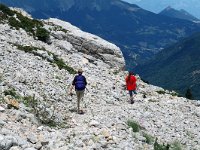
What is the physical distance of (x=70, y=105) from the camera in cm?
3020

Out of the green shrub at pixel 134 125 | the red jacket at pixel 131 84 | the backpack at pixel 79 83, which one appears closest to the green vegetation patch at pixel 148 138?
the green shrub at pixel 134 125

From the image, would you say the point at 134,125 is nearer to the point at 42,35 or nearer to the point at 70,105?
the point at 70,105

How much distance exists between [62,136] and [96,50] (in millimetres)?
28849

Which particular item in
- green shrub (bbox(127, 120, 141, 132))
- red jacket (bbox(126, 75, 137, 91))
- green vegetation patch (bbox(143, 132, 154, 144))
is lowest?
green vegetation patch (bbox(143, 132, 154, 144))

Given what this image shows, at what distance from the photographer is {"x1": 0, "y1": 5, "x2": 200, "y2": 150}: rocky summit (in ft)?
70.2

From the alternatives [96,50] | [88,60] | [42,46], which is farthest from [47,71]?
[96,50]

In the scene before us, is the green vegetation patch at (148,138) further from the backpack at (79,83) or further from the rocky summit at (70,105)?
the backpack at (79,83)

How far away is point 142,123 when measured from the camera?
28.0 meters

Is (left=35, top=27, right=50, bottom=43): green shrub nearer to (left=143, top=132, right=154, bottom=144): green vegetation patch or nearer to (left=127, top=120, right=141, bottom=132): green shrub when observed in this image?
(left=127, top=120, right=141, bottom=132): green shrub

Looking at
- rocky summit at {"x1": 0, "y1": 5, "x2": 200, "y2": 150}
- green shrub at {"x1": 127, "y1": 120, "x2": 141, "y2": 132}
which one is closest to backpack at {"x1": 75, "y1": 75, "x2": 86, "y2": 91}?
rocky summit at {"x1": 0, "y1": 5, "x2": 200, "y2": 150}

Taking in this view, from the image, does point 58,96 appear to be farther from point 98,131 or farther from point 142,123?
point 98,131

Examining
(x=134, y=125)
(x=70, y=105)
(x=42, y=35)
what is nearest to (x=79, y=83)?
(x=70, y=105)

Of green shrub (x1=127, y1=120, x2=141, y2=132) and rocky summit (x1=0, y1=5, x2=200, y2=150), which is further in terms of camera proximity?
green shrub (x1=127, y1=120, x2=141, y2=132)

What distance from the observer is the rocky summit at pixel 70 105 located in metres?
21.4
